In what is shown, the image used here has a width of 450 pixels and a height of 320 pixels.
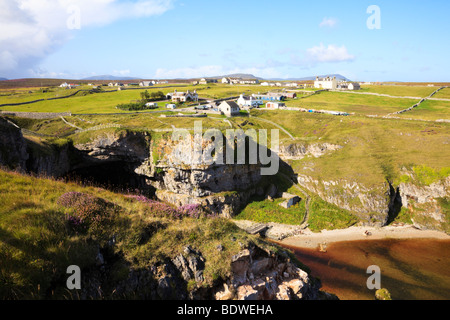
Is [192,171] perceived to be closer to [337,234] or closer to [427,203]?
[337,234]

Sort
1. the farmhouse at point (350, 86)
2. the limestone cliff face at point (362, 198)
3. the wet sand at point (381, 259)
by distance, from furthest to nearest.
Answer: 1. the farmhouse at point (350, 86)
2. the limestone cliff face at point (362, 198)
3. the wet sand at point (381, 259)

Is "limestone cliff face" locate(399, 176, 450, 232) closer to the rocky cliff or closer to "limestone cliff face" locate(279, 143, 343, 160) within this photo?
"limestone cliff face" locate(279, 143, 343, 160)

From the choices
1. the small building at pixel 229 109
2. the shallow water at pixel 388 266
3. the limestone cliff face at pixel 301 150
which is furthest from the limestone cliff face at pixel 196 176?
the small building at pixel 229 109

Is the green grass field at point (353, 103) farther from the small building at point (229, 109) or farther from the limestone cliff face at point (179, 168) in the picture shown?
the limestone cliff face at point (179, 168)

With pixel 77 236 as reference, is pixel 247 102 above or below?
above

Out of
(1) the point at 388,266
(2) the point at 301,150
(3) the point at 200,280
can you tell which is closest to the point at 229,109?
(2) the point at 301,150

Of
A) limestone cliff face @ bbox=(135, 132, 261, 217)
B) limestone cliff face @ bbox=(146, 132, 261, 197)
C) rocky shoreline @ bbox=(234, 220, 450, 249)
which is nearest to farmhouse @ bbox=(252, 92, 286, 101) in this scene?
limestone cliff face @ bbox=(135, 132, 261, 217)
